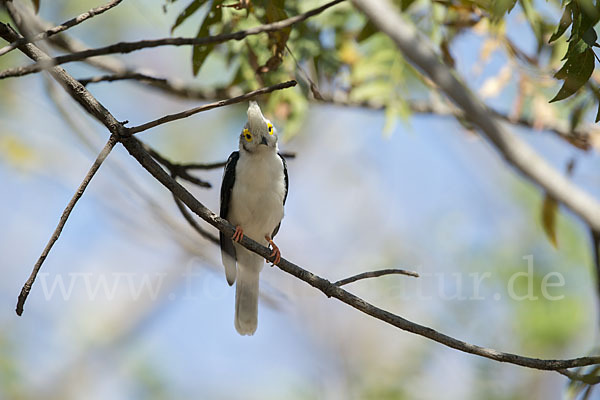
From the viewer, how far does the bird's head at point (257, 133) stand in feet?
13.5

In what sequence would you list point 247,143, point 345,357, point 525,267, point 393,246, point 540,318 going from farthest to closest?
point 393,246
point 345,357
point 525,267
point 540,318
point 247,143

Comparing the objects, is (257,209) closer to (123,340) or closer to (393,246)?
(123,340)

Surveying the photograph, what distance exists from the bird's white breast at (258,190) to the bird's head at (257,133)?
89 millimetres

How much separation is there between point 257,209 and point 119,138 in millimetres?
2295

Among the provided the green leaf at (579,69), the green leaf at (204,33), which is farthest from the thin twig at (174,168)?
the green leaf at (579,69)

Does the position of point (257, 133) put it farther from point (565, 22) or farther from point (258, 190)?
point (565, 22)

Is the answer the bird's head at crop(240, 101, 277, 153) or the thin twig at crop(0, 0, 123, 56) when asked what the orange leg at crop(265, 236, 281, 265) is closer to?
the bird's head at crop(240, 101, 277, 153)

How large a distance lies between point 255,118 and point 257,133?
0.17 metres

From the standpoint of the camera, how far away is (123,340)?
38.7 ft

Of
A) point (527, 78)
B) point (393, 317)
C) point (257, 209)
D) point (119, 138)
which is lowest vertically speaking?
point (393, 317)

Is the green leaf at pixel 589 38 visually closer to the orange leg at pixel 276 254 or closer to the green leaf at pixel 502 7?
the green leaf at pixel 502 7

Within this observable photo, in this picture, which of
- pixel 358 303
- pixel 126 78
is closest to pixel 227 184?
pixel 126 78

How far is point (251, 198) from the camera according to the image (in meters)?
4.64

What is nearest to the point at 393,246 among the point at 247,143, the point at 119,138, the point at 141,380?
the point at 141,380
